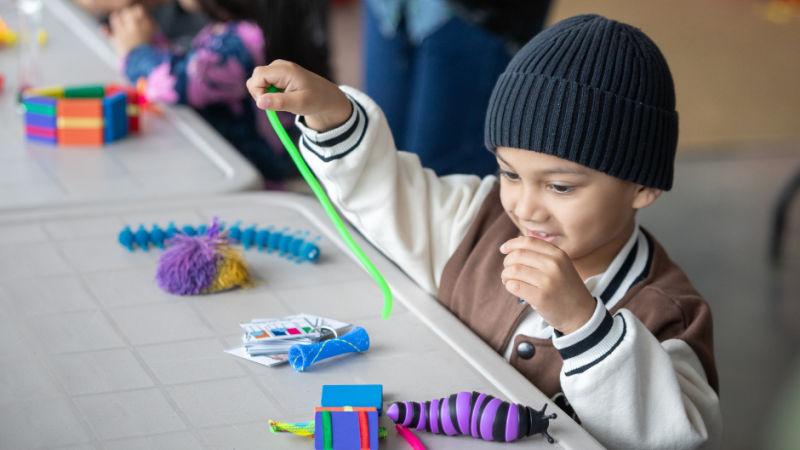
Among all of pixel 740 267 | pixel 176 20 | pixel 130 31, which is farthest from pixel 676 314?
pixel 176 20

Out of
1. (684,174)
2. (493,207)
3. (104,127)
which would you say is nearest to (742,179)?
(684,174)

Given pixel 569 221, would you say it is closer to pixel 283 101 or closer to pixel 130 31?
pixel 283 101

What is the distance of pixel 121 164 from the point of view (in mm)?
1174

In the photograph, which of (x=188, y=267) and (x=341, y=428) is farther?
(x=188, y=267)

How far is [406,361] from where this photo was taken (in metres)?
0.75

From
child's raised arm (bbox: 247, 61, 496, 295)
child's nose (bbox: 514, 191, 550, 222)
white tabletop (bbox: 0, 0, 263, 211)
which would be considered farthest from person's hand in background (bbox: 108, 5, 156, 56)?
child's nose (bbox: 514, 191, 550, 222)

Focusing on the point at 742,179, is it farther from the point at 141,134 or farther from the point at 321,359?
the point at 321,359

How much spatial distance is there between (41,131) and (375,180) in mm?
629

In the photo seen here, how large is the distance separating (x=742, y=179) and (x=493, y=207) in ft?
6.95

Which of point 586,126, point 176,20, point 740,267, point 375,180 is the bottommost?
point 740,267

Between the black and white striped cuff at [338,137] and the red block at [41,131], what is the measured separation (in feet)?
1.85

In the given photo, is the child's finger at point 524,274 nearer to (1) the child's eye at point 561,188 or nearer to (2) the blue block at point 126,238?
(1) the child's eye at point 561,188

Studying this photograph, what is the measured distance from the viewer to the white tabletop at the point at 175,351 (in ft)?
2.07

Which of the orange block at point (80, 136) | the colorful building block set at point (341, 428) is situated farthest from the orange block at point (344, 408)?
the orange block at point (80, 136)
